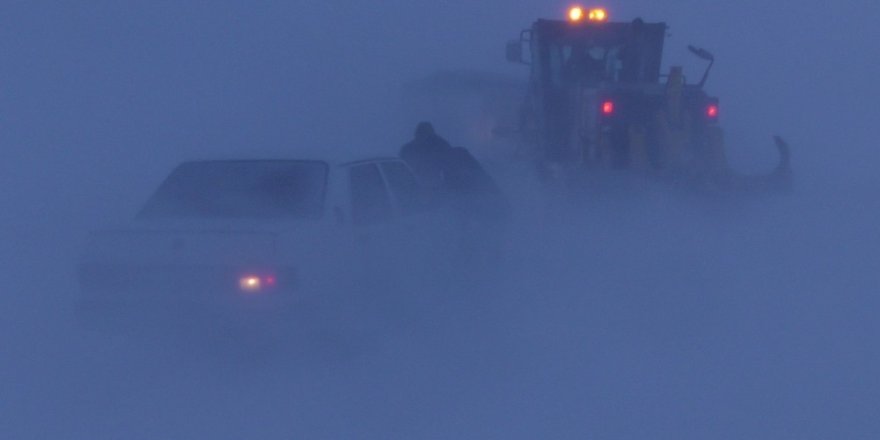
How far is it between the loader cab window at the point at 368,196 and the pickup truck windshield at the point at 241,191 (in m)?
0.24

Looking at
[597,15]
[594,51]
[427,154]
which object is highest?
[597,15]

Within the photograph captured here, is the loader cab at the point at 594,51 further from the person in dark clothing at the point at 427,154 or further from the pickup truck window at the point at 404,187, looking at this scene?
the pickup truck window at the point at 404,187

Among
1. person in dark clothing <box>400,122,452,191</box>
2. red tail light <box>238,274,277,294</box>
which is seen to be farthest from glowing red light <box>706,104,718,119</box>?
red tail light <box>238,274,277,294</box>

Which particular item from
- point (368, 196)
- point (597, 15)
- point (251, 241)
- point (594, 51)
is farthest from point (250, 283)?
point (597, 15)

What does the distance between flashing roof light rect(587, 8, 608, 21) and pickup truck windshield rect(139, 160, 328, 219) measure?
25.0ft

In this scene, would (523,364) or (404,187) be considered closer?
(523,364)

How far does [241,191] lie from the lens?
848 centimetres

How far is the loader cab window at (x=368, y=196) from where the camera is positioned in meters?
8.27

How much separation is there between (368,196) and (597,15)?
25.0 feet

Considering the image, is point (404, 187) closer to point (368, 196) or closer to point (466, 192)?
point (368, 196)

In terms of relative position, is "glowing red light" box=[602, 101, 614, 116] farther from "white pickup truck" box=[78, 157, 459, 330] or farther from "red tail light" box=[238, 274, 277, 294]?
"red tail light" box=[238, 274, 277, 294]

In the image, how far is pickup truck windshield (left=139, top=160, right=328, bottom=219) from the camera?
26.9ft

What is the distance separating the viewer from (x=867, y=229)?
13.4 m

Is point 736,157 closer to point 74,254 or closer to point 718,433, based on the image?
point 74,254
